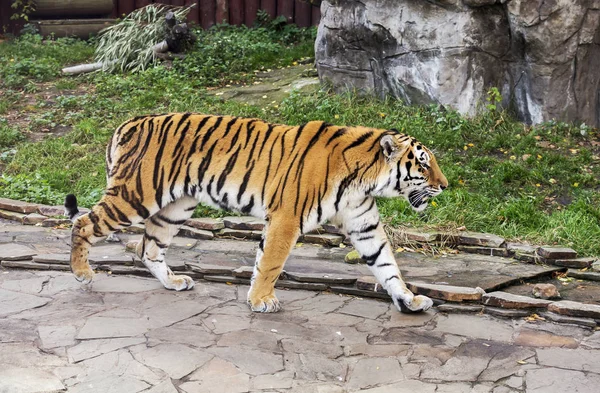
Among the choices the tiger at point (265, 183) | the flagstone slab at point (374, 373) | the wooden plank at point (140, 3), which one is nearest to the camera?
the flagstone slab at point (374, 373)

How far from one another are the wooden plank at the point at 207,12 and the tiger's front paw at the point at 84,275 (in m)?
10.3

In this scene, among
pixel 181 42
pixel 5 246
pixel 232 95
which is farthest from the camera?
pixel 181 42

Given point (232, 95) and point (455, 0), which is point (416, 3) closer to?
point (455, 0)

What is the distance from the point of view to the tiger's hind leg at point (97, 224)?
6.25 meters

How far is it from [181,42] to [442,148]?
5.47 metres

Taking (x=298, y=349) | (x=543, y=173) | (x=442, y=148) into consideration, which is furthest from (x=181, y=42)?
(x=298, y=349)

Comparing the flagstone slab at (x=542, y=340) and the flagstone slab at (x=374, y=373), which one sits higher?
the flagstone slab at (x=374, y=373)

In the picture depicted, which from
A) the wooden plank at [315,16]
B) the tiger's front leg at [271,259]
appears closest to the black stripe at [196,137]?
the tiger's front leg at [271,259]

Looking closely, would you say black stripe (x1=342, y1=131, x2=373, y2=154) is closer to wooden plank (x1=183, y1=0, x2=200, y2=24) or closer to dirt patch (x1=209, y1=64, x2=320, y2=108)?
dirt patch (x1=209, y1=64, x2=320, y2=108)

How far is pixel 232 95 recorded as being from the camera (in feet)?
39.1

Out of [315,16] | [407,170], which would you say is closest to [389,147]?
[407,170]

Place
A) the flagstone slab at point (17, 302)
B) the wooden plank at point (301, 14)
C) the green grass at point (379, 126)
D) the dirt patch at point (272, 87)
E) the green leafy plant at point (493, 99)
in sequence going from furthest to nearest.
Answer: the wooden plank at point (301, 14) < the dirt patch at point (272, 87) < the green leafy plant at point (493, 99) < the green grass at point (379, 126) < the flagstone slab at point (17, 302)

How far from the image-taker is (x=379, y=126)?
10117mm

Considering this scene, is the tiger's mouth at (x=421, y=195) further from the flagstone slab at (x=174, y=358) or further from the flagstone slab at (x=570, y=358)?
the flagstone slab at (x=174, y=358)
